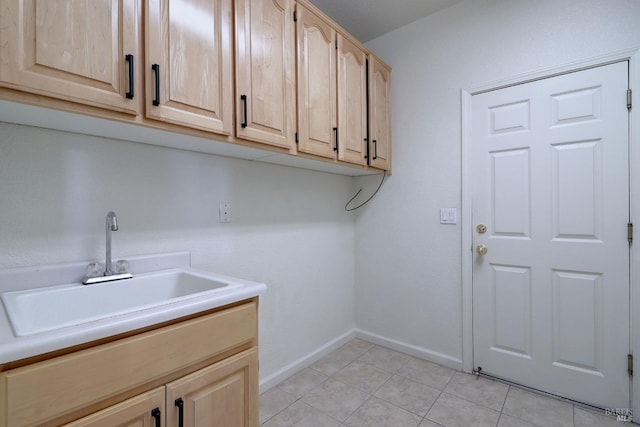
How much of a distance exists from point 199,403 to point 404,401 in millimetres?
1327

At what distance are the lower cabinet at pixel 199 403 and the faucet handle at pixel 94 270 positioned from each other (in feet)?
1.92

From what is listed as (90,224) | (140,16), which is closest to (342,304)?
(90,224)

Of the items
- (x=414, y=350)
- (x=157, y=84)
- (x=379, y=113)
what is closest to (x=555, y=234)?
(x=414, y=350)

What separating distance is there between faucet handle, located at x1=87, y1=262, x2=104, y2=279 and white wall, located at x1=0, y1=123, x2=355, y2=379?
7 centimetres

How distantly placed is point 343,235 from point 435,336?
42.8 inches

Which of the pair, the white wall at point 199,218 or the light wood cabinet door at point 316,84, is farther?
the light wood cabinet door at point 316,84

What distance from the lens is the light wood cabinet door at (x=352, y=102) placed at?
1935 mm

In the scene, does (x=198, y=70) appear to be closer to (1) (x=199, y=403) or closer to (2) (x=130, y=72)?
(2) (x=130, y=72)

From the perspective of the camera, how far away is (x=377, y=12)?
222cm

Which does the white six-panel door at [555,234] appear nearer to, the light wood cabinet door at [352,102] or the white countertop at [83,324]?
the light wood cabinet door at [352,102]

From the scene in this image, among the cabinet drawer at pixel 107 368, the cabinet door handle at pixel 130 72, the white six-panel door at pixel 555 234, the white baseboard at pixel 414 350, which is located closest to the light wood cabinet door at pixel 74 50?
the cabinet door handle at pixel 130 72

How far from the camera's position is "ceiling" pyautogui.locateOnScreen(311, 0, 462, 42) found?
2.12 meters

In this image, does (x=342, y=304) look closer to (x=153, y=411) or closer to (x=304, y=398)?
(x=304, y=398)

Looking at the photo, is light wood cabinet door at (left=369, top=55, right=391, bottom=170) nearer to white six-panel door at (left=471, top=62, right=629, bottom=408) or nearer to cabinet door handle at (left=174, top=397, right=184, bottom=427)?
white six-panel door at (left=471, top=62, right=629, bottom=408)
